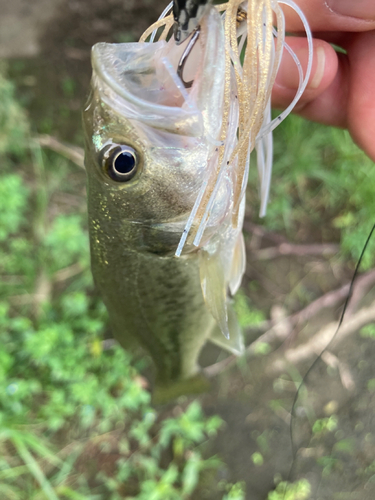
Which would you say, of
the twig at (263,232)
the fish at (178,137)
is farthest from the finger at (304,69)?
the twig at (263,232)

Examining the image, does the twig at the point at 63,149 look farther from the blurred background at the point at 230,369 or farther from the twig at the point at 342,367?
the twig at the point at 342,367

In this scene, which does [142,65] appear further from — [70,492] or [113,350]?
[70,492]

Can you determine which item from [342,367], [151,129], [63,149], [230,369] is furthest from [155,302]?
[63,149]

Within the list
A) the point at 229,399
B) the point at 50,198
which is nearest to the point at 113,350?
the point at 229,399

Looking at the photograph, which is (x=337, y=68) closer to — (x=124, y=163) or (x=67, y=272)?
(x=124, y=163)

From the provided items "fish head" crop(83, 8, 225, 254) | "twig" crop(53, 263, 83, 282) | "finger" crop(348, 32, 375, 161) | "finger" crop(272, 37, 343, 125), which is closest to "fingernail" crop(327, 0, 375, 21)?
"finger" crop(272, 37, 343, 125)

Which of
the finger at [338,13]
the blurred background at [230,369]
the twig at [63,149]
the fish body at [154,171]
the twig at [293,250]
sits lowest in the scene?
the blurred background at [230,369]
